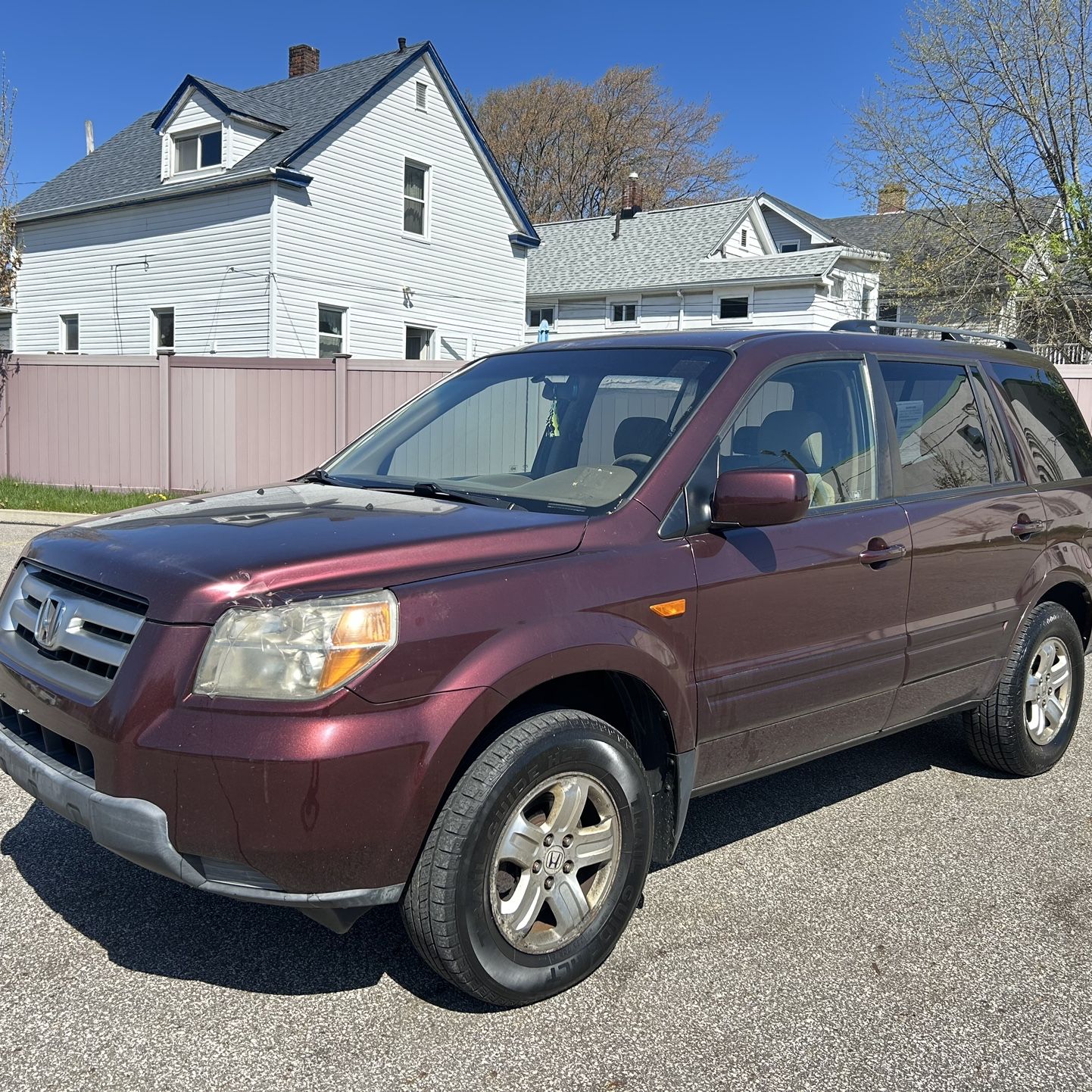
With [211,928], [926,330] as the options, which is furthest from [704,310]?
[211,928]

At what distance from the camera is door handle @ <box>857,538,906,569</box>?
3.89 metres

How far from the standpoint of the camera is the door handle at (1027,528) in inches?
183

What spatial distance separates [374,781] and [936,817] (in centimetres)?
289

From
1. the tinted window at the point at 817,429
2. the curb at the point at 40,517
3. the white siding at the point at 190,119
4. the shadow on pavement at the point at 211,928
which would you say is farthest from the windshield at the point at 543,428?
the white siding at the point at 190,119

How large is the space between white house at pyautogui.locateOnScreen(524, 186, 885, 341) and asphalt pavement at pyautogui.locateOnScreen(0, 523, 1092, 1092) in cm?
2791

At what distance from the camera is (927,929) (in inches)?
139

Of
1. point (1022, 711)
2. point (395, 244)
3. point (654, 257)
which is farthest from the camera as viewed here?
point (654, 257)

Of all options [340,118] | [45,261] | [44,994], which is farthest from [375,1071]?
[45,261]

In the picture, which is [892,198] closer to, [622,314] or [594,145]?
[622,314]

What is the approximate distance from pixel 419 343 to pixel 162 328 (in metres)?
5.53

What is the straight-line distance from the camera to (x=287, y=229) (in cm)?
2078

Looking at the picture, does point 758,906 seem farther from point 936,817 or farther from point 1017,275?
point 1017,275

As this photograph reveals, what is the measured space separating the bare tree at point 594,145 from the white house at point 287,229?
2400cm

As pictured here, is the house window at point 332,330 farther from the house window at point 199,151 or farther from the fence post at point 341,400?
the fence post at point 341,400
